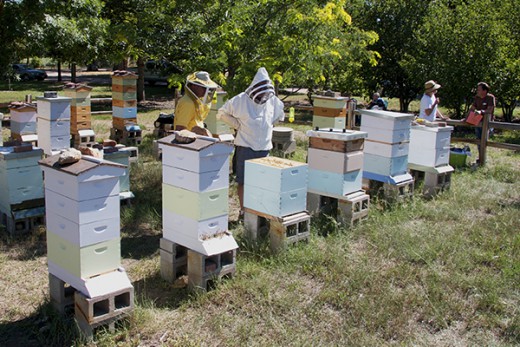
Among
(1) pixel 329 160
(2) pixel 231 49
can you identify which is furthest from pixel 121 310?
(2) pixel 231 49

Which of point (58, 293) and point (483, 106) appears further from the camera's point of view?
point (483, 106)

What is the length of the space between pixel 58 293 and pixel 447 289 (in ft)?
10.5

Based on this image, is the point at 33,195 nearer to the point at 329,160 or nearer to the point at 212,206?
the point at 212,206

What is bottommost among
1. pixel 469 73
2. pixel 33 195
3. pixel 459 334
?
pixel 459 334

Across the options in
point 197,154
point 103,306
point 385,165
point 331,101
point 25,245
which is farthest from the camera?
point 331,101

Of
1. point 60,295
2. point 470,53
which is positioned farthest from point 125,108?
point 470,53

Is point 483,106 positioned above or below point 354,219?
above

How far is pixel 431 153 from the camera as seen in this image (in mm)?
7750

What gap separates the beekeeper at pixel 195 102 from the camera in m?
6.04

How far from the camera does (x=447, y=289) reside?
4.85m

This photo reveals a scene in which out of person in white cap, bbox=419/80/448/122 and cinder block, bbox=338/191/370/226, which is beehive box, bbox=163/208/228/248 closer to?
cinder block, bbox=338/191/370/226

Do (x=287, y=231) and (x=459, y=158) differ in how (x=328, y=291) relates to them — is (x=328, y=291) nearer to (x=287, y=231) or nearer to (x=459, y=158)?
(x=287, y=231)

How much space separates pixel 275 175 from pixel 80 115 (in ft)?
21.2

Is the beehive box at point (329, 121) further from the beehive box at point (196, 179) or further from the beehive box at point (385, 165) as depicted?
the beehive box at point (196, 179)
